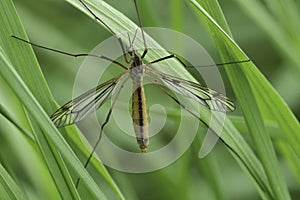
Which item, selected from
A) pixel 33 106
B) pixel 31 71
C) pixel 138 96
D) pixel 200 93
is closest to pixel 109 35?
pixel 138 96

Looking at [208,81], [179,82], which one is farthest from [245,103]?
[208,81]

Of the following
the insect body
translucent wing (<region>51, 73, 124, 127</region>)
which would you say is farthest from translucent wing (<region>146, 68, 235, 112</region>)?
translucent wing (<region>51, 73, 124, 127</region>)

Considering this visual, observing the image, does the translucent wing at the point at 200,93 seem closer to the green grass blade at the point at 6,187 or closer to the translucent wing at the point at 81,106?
the translucent wing at the point at 81,106

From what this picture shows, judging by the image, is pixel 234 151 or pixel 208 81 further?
pixel 208 81

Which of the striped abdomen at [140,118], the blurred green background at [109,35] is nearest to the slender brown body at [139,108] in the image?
the striped abdomen at [140,118]

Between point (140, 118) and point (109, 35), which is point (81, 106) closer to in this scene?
point (140, 118)

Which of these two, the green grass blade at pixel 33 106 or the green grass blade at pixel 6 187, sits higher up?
the green grass blade at pixel 33 106

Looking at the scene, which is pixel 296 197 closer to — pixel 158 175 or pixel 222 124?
pixel 158 175
